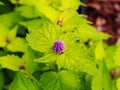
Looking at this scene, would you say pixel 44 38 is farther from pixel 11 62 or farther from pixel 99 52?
pixel 99 52

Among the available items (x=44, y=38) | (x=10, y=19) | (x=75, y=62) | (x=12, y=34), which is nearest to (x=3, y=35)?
(x=12, y=34)

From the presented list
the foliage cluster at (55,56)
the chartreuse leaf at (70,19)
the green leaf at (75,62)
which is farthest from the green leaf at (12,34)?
the green leaf at (75,62)

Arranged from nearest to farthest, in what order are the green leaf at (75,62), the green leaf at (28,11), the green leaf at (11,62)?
the green leaf at (75,62), the green leaf at (11,62), the green leaf at (28,11)

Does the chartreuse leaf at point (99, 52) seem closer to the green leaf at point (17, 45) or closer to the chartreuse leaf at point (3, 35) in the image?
the green leaf at point (17, 45)

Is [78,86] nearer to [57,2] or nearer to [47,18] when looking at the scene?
[47,18]

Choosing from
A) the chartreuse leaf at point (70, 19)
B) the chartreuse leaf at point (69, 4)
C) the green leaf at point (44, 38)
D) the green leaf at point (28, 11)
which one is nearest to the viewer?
the green leaf at point (44, 38)

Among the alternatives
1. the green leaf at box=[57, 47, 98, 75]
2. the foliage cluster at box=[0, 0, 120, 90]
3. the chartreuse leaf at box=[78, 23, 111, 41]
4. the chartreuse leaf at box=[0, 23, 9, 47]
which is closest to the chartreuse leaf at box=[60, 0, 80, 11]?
the foliage cluster at box=[0, 0, 120, 90]

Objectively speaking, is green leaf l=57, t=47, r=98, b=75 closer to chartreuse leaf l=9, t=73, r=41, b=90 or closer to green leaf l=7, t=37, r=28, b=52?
chartreuse leaf l=9, t=73, r=41, b=90
